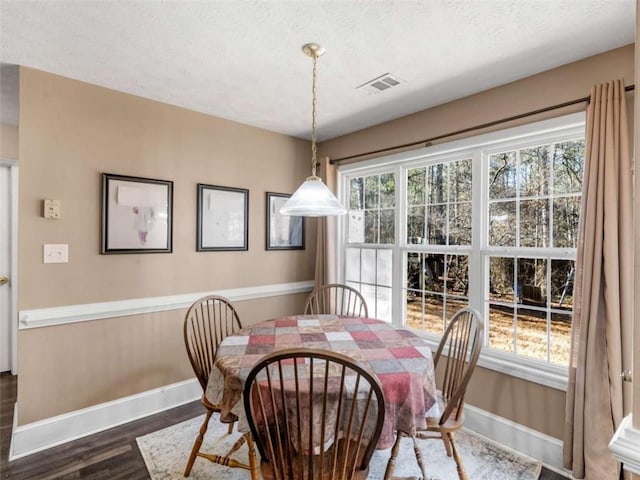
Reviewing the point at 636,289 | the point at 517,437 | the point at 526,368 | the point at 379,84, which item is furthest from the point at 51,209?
the point at 517,437

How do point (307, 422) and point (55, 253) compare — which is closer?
point (307, 422)

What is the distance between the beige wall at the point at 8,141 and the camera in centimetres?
308

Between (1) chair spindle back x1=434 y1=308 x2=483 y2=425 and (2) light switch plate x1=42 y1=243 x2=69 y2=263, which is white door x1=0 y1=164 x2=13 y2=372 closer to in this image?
(2) light switch plate x1=42 y1=243 x2=69 y2=263

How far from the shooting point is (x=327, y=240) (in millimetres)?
3535

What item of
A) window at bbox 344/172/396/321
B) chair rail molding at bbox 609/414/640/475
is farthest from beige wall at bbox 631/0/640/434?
window at bbox 344/172/396/321

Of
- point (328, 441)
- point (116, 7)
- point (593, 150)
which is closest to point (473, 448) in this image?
point (328, 441)

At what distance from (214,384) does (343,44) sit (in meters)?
1.99

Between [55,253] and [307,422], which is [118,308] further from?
[307,422]

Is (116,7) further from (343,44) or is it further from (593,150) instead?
(593,150)

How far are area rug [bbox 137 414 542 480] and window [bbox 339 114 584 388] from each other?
55 cm

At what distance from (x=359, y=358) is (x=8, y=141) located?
3790mm

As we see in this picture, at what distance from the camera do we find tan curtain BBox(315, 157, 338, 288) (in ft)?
11.5

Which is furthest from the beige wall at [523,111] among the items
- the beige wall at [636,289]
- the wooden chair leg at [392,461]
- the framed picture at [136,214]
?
the framed picture at [136,214]

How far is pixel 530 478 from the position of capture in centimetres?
196
